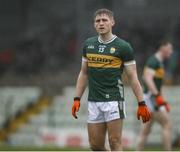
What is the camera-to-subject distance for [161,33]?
26.5 meters

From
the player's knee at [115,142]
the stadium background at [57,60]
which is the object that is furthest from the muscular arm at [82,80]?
the stadium background at [57,60]

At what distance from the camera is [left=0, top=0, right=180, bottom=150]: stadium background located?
22562 millimetres

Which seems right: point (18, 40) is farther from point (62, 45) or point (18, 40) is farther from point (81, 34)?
point (81, 34)

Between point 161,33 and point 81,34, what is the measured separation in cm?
287

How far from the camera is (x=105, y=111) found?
39.6 ft

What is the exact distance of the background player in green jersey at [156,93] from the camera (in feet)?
51.8

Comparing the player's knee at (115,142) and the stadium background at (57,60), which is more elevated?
the stadium background at (57,60)

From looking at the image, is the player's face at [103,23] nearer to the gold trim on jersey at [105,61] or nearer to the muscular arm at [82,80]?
the gold trim on jersey at [105,61]

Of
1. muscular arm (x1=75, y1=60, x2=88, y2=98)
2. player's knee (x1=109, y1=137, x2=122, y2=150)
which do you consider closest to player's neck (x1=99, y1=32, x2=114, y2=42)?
muscular arm (x1=75, y1=60, x2=88, y2=98)

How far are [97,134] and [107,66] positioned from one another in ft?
2.88

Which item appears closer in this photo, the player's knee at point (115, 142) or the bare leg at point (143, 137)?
the player's knee at point (115, 142)

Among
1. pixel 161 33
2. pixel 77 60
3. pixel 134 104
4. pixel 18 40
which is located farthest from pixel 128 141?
pixel 18 40

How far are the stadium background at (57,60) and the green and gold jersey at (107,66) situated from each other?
851 cm

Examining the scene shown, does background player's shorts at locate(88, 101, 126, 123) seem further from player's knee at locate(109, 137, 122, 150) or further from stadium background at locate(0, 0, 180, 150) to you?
stadium background at locate(0, 0, 180, 150)
